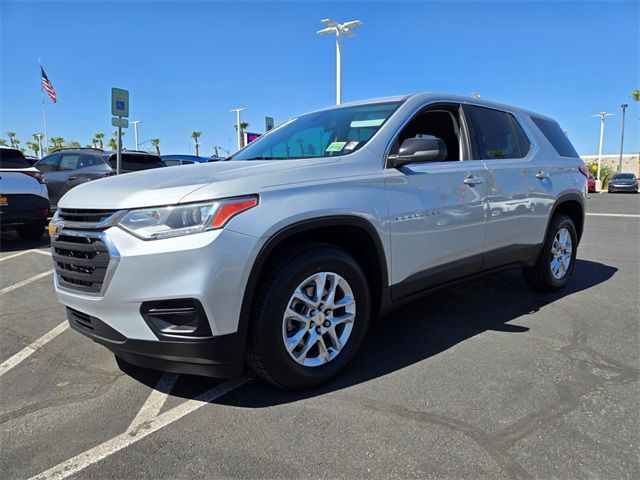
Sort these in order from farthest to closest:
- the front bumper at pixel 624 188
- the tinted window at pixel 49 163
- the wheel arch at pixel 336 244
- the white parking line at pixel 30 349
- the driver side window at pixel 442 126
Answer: the front bumper at pixel 624 188, the tinted window at pixel 49 163, the driver side window at pixel 442 126, the white parking line at pixel 30 349, the wheel arch at pixel 336 244

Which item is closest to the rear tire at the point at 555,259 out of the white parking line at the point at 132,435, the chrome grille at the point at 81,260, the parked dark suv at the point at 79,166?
the white parking line at the point at 132,435

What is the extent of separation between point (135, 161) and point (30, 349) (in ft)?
26.5

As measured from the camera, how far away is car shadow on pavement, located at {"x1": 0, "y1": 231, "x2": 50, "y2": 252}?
7.79 meters

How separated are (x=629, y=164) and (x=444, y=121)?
264 ft

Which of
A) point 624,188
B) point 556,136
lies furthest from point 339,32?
point 624,188

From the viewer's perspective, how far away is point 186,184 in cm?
245

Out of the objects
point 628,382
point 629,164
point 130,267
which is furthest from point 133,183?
point 629,164

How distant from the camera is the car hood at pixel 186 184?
2367mm

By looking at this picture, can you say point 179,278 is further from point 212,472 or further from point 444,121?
point 444,121

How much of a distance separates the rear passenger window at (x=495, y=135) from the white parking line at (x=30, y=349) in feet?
12.2

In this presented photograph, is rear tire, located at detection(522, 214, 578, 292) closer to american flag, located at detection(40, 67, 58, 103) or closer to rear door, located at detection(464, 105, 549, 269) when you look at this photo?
rear door, located at detection(464, 105, 549, 269)

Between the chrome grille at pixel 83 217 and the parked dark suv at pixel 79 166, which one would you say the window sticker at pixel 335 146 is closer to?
the chrome grille at pixel 83 217

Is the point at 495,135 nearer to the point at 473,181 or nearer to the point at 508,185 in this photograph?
the point at 508,185

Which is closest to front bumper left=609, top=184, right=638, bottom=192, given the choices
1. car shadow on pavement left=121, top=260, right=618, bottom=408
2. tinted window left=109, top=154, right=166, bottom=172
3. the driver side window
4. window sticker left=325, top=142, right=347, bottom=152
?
car shadow on pavement left=121, top=260, right=618, bottom=408
